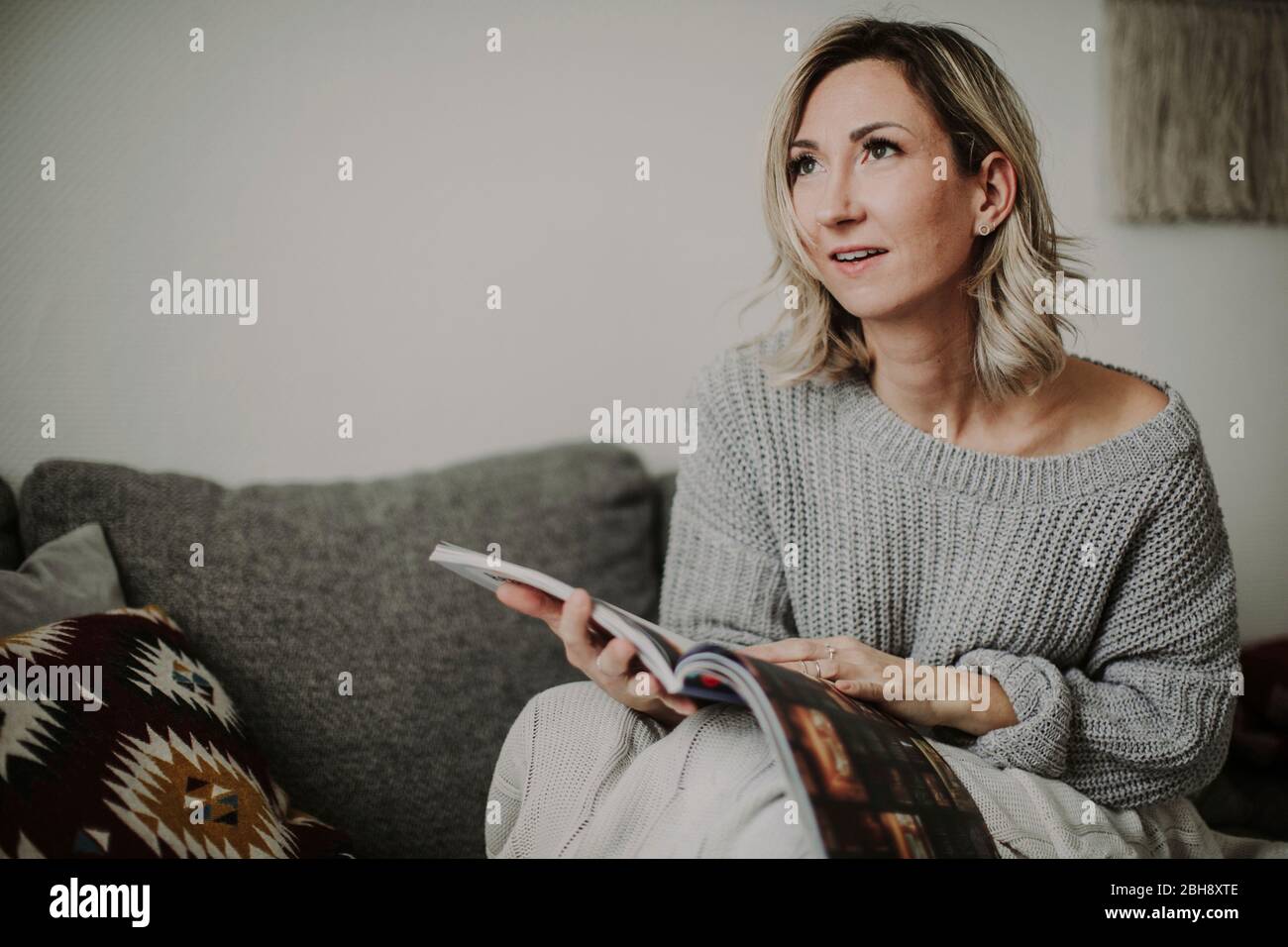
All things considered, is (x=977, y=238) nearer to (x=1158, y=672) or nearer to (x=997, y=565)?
(x=997, y=565)

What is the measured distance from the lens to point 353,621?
1.12 m

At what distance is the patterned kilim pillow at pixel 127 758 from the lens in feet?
2.37

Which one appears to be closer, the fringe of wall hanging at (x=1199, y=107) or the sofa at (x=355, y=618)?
the sofa at (x=355, y=618)

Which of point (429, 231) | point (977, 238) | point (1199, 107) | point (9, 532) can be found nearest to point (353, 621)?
point (9, 532)

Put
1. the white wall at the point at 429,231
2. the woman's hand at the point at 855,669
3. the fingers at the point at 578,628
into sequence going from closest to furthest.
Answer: the fingers at the point at 578,628
the woman's hand at the point at 855,669
the white wall at the point at 429,231

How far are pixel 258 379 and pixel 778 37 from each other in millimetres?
819

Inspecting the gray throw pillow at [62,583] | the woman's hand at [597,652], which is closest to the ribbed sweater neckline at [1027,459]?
the woman's hand at [597,652]

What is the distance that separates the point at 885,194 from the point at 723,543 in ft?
1.39

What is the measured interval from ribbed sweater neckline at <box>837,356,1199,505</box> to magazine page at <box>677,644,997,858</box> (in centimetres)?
35

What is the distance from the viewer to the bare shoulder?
1052 mm

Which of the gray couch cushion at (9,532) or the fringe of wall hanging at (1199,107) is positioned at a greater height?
the fringe of wall hanging at (1199,107)

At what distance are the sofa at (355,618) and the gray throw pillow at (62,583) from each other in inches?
1.3

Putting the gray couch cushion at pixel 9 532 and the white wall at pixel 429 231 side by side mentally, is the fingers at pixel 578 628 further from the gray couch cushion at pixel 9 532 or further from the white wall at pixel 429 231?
the gray couch cushion at pixel 9 532

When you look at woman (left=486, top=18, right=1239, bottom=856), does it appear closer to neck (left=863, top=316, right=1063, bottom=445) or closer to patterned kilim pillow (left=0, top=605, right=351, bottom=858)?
neck (left=863, top=316, right=1063, bottom=445)
